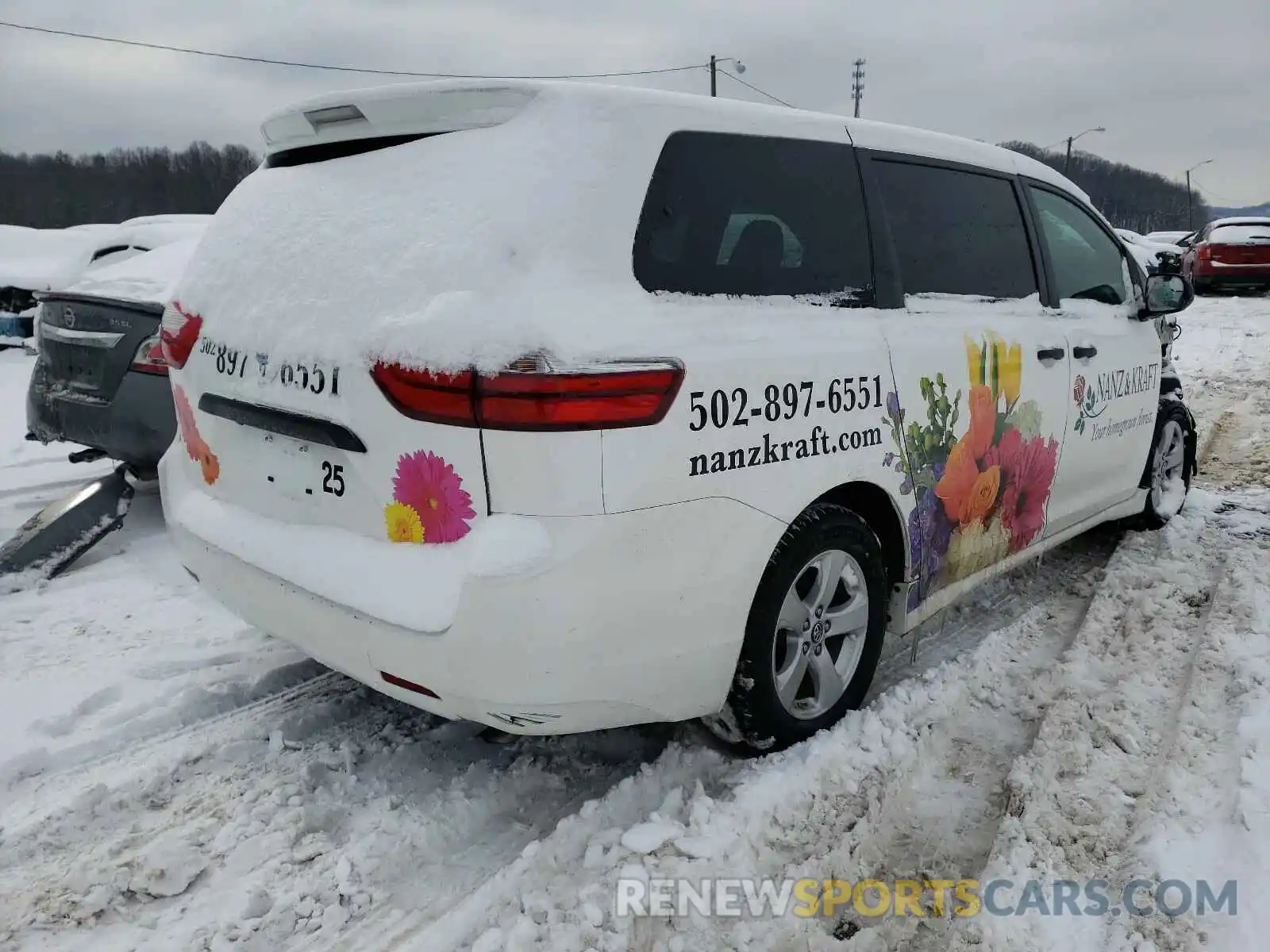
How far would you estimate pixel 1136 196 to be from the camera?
68.6 m

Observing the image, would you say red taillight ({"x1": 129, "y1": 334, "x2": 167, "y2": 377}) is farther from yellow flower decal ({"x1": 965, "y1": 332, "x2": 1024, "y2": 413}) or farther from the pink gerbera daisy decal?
yellow flower decal ({"x1": 965, "y1": 332, "x2": 1024, "y2": 413})

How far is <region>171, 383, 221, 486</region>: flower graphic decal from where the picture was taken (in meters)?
2.75

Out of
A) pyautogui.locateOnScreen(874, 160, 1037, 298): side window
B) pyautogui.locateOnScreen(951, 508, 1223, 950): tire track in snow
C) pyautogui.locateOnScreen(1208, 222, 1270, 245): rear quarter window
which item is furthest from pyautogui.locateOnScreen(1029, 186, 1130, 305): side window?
pyautogui.locateOnScreen(1208, 222, 1270, 245): rear quarter window

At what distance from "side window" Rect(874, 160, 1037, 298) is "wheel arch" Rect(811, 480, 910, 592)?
69 centimetres

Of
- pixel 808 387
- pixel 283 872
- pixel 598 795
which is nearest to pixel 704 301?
pixel 808 387

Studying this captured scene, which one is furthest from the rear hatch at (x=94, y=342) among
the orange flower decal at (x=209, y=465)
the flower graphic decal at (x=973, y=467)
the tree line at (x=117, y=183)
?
the tree line at (x=117, y=183)

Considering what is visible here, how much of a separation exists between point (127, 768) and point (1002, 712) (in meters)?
2.84

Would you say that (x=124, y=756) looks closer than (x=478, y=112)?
No

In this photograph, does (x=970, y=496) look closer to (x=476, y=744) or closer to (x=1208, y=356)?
(x=476, y=744)

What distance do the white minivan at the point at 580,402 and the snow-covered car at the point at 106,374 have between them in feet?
5.23

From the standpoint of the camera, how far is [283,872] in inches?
91.7

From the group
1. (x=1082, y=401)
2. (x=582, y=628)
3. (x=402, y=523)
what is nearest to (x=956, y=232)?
(x=1082, y=401)

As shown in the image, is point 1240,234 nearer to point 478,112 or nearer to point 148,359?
point 148,359

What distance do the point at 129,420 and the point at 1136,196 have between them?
78.5 m
